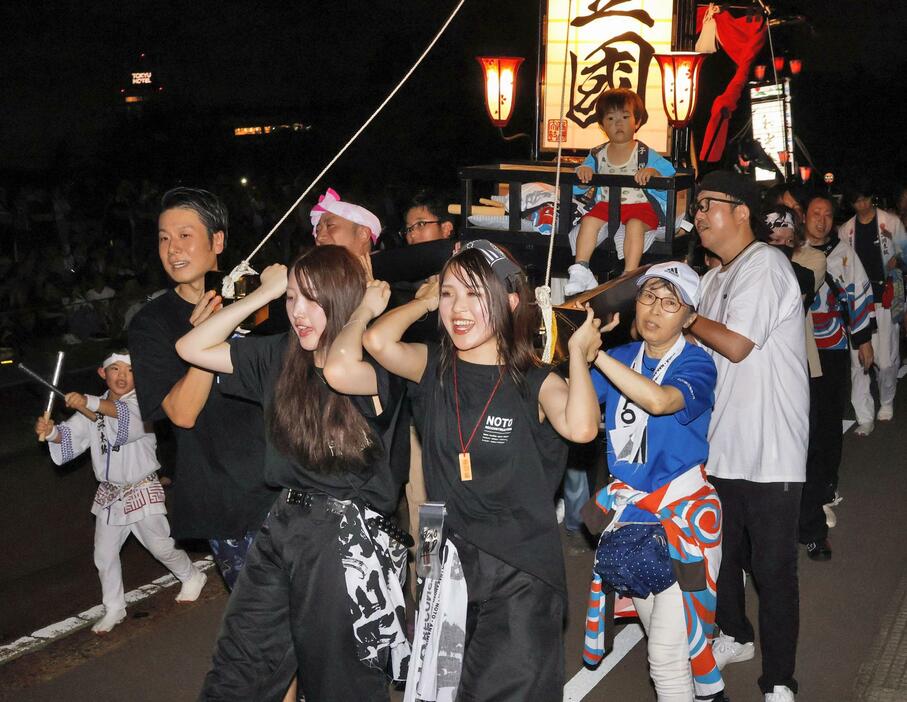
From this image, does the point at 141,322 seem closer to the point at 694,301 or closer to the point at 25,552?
the point at 694,301

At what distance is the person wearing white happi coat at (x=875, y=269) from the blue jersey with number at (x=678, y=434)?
18.9 feet

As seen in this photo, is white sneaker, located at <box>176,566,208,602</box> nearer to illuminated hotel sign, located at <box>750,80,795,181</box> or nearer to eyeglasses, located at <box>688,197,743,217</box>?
eyeglasses, located at <box>688,197,743,217</box>

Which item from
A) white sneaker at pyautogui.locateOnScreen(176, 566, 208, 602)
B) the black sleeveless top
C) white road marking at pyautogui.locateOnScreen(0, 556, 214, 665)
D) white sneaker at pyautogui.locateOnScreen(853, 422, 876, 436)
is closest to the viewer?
the black sleeveless top

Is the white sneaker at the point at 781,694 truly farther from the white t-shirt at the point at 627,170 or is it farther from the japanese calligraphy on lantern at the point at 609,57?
the japanese calligraphy on lantern at the point at 609,57

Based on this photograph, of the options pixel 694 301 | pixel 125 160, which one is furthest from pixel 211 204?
pixel 125 160

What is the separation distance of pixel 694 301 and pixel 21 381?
10643 millimetres

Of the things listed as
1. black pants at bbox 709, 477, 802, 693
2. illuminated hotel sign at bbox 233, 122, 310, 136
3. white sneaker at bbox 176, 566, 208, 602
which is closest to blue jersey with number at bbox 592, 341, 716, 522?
black pants at bbox 709, 477, 802, 693

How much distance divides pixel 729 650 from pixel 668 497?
1432 mm

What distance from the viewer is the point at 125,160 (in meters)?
27.2

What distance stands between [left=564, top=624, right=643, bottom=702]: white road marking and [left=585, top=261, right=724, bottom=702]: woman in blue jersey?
928 mm

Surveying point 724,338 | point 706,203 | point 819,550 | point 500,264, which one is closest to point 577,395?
point 500,264

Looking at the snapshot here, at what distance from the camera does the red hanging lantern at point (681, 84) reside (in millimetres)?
8969

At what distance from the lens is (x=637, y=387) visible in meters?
3.96

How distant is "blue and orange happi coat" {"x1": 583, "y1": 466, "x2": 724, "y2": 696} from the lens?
4.18 metres
